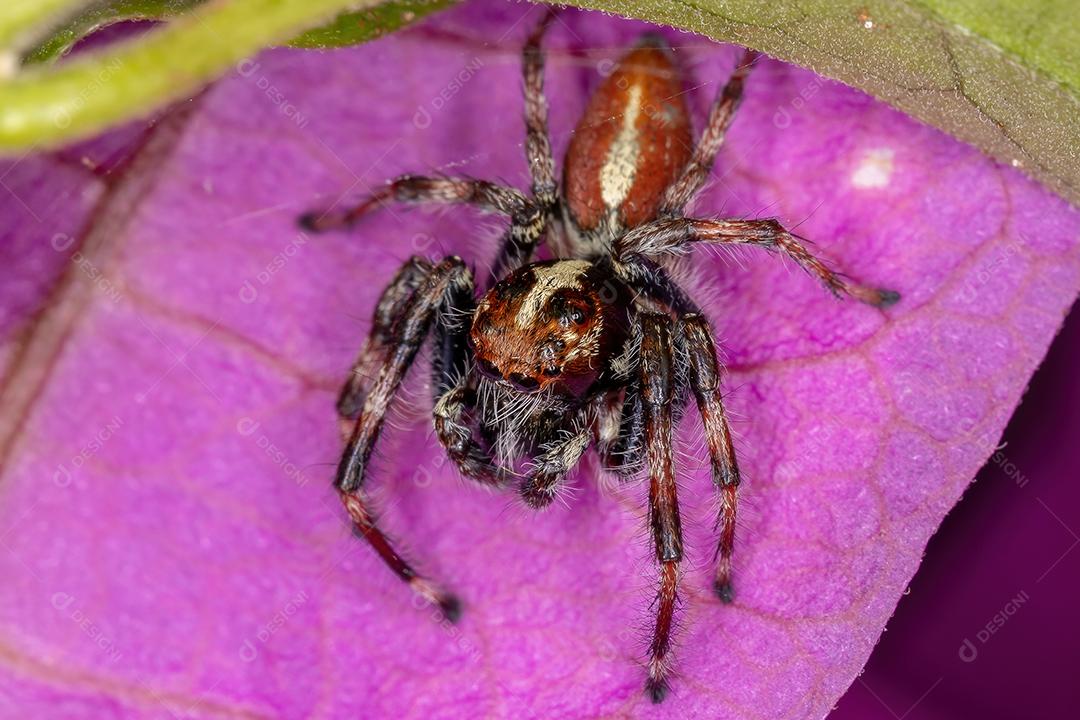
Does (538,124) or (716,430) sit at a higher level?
(538,124)

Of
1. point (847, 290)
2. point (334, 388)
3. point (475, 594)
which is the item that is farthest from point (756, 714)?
point (334, 388)

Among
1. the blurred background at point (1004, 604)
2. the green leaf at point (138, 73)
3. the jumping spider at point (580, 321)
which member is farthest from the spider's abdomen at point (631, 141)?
the green leaf at point (138, 73)

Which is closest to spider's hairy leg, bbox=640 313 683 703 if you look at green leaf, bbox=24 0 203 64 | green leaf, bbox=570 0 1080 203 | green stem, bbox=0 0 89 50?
green leaf, bbox=570 0 1080 203

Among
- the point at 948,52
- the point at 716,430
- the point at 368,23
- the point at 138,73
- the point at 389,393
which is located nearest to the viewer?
the point at 138,73

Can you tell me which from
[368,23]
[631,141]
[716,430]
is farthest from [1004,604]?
[368,23]

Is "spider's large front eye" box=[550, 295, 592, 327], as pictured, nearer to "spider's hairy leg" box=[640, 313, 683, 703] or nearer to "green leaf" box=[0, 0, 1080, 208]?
"spider's hairy leg" box=[640, 313, 683, 703]

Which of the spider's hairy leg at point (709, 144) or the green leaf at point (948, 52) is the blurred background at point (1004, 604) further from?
the spider's hairy leg at point (709, 144)

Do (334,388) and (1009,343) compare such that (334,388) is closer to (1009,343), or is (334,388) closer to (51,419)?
(51,419)

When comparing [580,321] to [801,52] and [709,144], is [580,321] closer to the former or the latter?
[709,144]
